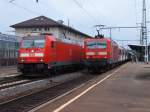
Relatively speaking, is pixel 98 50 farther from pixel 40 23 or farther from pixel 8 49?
pixel 40 23

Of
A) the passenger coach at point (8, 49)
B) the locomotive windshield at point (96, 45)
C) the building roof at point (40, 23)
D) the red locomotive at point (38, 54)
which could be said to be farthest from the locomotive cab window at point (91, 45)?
the building roof at point (40, 23)

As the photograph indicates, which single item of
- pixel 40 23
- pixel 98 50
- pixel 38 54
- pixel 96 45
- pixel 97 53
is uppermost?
pixel 40 23

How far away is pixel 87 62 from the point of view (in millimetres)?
37688

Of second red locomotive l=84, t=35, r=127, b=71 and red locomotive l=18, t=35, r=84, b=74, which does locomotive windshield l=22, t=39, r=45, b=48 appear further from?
second red locomotive l=84, t=35, r=127, b=71

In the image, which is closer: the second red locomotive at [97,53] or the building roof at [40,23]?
the second red locomotive at [97,53]

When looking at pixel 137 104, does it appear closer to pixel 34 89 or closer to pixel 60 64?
pixel 34 89

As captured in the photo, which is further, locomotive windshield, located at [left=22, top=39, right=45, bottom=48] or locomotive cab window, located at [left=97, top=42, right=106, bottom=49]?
locomotive cab window, located at [left=97, top=42, right=106, bottom=49]

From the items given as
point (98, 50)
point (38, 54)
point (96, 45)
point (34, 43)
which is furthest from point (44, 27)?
point (38, 54)

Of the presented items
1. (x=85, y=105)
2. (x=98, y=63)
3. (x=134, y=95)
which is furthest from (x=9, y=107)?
(x=98, y=63)

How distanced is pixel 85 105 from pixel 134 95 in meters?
4.19

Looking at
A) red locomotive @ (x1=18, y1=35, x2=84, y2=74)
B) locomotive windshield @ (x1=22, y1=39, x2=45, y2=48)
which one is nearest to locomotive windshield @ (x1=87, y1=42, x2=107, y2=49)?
red locomotive @ (x1=18, y1=35, x2=84, y2=74)

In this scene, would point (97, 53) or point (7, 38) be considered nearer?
point (97, 53)

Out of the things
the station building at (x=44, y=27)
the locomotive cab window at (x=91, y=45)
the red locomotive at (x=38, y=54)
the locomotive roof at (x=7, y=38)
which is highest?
the station building at (x=44, y=27)

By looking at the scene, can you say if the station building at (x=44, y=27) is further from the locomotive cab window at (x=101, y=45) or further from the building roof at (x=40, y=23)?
the locomotive cab window at (x=101, y=45)
